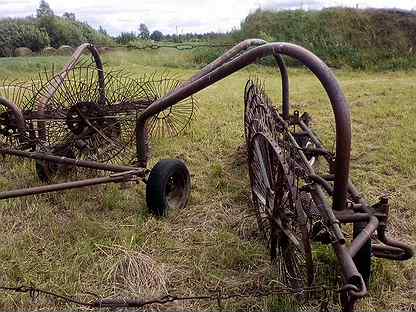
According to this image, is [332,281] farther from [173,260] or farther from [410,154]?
[410,154]

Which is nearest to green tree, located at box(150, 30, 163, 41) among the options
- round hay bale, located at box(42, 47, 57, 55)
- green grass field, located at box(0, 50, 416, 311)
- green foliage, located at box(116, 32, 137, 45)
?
green foliage, located at box(116, 32, 137, 45)

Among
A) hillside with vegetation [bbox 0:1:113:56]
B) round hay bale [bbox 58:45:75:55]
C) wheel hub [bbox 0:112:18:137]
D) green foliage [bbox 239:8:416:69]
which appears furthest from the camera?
hillside with vegetation [bbox 0:1:113:56]

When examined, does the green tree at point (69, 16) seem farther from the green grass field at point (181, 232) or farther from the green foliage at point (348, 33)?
the green grass field at point (181, 232)

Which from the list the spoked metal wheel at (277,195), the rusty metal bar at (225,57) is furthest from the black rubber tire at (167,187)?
the rusty metal bar at (225,57)

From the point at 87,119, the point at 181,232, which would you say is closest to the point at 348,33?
the point at 87,119

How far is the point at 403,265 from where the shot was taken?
2873 millimetres

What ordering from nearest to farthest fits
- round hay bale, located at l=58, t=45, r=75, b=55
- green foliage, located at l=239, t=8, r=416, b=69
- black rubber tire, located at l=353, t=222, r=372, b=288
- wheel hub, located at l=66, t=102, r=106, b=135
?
black rubber tire, located at l=353, t=222, r=372, b=288 < wheel hub, located at l=66, t=102, r=106, b=135 < green foliage, located at l=239, t=8, r=416, b=69 < round hay bale, located at l=58, t=45, r=75, b=55

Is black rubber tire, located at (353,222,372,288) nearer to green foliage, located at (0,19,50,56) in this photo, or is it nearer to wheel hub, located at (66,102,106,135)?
wheel hub, located at (66,102,106,135)

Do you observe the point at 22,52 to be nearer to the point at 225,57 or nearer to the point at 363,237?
the point at 225,57

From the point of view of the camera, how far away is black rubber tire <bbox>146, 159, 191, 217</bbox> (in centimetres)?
345

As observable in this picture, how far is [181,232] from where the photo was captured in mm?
3363

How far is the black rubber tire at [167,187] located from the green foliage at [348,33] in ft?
31.3

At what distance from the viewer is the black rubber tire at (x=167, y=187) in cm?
345

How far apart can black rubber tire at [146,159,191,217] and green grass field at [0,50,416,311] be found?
0.08 meters
